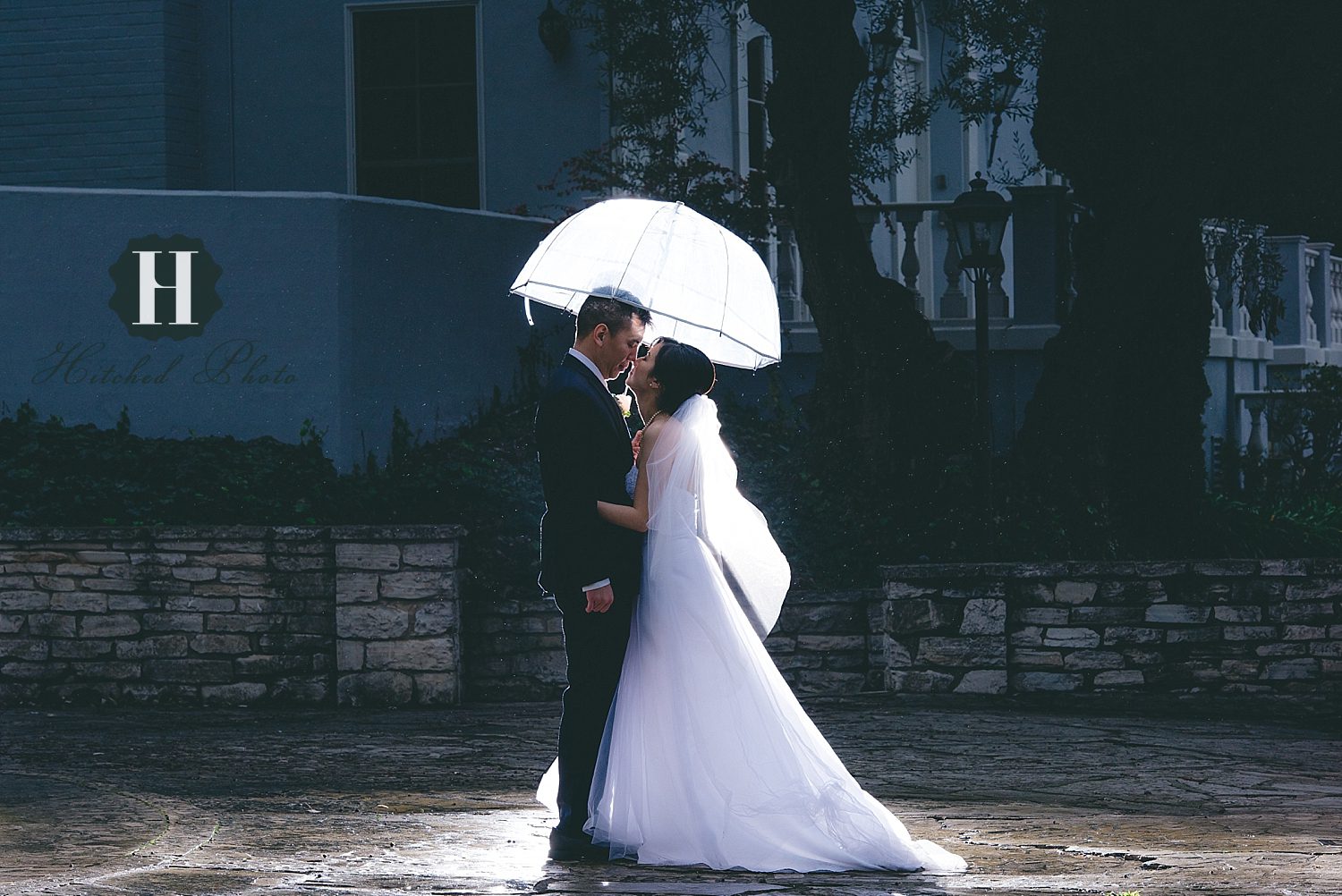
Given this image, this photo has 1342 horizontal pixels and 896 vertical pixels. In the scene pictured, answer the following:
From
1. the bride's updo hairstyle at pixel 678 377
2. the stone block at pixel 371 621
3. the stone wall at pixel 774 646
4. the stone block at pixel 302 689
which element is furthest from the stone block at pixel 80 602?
the bride's updo hairstyle at pixel 678 377

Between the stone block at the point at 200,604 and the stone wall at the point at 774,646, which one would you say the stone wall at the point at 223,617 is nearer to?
the stone block at the point at 200,604

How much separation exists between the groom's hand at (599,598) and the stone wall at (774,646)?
436 centimetres

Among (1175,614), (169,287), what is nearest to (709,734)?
(1175,614)

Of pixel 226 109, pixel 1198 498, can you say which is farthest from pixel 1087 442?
pixel 226 109

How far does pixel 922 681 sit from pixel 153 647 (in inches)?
182

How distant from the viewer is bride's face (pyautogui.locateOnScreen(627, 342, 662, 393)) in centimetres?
655

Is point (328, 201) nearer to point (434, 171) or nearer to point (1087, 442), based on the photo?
point (434, 171)

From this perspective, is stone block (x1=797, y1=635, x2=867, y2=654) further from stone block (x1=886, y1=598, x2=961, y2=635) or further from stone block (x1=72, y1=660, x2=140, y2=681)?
stone block (x1=72, y1=660, x2=140, y2=681)

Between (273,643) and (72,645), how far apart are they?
121 cm

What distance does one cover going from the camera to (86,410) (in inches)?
505

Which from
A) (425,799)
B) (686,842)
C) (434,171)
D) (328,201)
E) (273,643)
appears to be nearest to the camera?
(686,842)

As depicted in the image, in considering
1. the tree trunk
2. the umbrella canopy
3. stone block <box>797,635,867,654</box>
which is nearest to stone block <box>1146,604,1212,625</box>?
stone block <box>797,635,867,654</box>

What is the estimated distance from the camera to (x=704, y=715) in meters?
6.36

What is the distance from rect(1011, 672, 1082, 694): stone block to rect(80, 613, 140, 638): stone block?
5.38 meters
